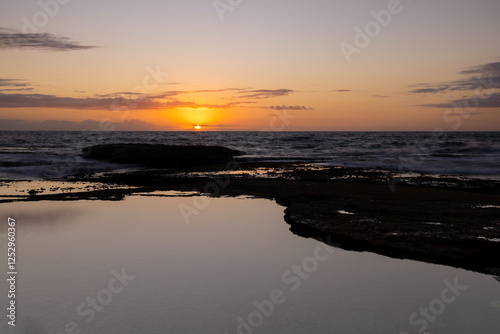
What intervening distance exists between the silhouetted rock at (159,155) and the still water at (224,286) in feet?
89.8

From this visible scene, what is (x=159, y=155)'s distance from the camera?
40.1m

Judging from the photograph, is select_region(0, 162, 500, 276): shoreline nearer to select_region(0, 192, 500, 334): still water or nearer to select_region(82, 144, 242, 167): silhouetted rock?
select_region(0, 192, 500, 334): still water

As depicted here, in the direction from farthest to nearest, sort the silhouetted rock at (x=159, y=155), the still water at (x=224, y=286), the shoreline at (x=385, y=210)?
the silhouetted rock at (x=159, y=155) < the shoreline at (x=385, y=210) < the still water at (x=224, y=286)

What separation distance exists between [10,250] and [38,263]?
1519 millimetres

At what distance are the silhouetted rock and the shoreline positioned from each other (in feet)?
44.9

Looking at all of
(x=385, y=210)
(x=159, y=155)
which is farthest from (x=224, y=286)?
(x=159, y=155)

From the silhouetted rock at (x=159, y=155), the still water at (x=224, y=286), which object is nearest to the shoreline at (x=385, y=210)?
the still water at (x=224, y=286)

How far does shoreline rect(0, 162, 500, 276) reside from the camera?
9.95 meters

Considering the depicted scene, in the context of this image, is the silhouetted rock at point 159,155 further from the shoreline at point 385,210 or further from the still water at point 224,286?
the still water at point 224,286

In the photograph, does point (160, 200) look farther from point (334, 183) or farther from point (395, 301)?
point (395, 301)

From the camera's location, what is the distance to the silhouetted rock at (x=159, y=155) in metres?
39.4

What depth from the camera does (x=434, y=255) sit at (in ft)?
31.1

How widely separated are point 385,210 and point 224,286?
861 cm

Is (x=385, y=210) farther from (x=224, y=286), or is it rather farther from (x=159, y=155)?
(x=159, y=155)
